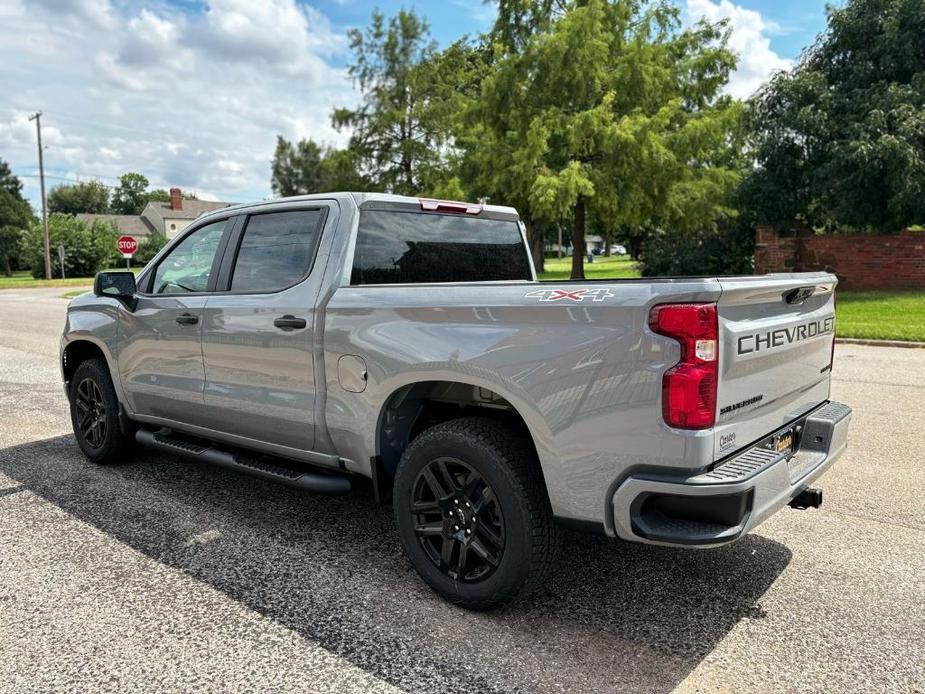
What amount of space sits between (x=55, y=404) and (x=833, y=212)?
18603mm

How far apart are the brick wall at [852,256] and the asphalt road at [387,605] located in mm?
16973

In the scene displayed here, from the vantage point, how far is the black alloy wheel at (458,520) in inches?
126

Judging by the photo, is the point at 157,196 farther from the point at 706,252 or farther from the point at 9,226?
the point at 706,252

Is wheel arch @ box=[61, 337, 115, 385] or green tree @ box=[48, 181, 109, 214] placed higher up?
green tree @ box=[48, 181, 109, 214]

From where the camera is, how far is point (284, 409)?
4.01 metres

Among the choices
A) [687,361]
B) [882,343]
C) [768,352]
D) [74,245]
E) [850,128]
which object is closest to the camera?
[687,361]

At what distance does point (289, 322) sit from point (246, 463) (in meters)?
0.93

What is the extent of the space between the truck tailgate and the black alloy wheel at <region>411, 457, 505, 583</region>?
1031mm

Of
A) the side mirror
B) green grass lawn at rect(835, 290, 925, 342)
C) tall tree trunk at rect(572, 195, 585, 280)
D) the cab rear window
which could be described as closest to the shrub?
tall tree trunk at rect(572, 195, 585, 280)

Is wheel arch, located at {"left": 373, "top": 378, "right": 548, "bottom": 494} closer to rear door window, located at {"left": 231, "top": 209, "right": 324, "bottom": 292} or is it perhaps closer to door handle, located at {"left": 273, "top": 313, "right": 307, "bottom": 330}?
door handle, located at {"left": 273, "top": 313, "right": 307, "bottom": 330}

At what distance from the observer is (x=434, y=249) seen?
4.32 m

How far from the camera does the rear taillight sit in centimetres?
262

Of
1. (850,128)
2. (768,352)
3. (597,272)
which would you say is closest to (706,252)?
(850,128)

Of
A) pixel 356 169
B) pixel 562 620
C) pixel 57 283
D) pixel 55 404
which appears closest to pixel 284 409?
pixel 562 620
